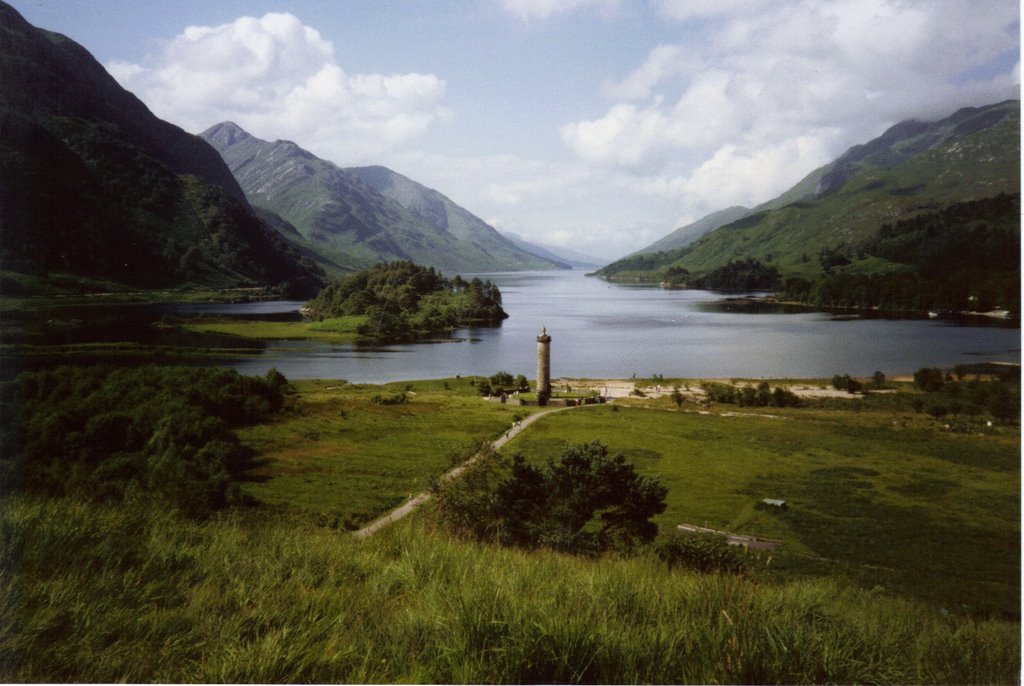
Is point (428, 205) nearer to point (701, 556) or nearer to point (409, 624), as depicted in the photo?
point (701, 556)

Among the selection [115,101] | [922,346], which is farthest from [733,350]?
[115,101]

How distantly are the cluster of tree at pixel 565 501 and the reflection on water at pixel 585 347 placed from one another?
10.5m

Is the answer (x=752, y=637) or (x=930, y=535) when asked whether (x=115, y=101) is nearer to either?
(x=752, y=637)

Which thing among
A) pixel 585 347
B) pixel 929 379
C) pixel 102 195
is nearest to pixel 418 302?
pixel 585 347

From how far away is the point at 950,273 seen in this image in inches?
983

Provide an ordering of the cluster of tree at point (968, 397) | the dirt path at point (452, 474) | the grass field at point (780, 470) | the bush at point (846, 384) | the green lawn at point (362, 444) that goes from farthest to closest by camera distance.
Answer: the bush at point (846, 384) → the cluster of tree at point (968, 397) → the green lawn at point (362, 444) → the dirt path at point (452, 474) → the grass field at point (780, 470)

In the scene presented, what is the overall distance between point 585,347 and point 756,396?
7.69m

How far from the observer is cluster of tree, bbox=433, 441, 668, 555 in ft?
37.1

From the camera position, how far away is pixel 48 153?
20281 millimetres

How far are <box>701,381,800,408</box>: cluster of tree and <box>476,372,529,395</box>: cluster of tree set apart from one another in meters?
7.44

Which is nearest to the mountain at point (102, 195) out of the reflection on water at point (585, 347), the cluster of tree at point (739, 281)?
the reflection on water at point (585, 347)

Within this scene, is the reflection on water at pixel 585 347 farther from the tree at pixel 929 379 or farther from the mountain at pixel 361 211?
the mountain at pixel 361 211

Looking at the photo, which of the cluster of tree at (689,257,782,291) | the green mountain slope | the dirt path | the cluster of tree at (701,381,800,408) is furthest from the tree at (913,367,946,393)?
the cluster of tree at (689,257,782,291)

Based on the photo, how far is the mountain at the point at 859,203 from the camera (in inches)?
3661
